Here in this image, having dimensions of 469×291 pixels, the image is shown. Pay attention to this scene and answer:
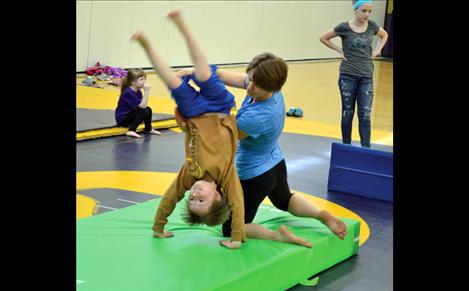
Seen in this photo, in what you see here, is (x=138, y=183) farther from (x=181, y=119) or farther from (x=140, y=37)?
(x=140, y=37)

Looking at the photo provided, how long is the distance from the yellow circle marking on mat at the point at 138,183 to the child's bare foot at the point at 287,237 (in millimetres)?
1405

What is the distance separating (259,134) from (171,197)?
0.62 m

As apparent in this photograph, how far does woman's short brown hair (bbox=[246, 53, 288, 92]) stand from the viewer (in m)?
3.88

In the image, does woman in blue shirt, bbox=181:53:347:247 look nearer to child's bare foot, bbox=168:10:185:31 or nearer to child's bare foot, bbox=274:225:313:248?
child's bare foot, bbox=274:225:313:248

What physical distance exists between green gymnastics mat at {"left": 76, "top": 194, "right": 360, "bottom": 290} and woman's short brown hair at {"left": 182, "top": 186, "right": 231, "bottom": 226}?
0.16 metres

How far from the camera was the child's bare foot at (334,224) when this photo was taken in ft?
14.4

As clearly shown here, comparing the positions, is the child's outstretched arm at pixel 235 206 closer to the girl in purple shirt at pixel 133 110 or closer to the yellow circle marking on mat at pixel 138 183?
the yellow circle marking on mat at pixel 138 183

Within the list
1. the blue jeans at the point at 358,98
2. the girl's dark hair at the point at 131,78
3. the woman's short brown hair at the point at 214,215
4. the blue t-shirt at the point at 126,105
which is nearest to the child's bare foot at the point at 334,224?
the woman's short brown hair at the point at 214,215

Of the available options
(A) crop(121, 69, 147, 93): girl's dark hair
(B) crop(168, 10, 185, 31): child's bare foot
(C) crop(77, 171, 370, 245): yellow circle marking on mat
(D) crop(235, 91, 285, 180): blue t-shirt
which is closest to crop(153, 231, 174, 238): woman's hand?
(D) crop(235, 91, 285, 180): blue t-shirt

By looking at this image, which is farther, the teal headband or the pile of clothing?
the pile of clothing
